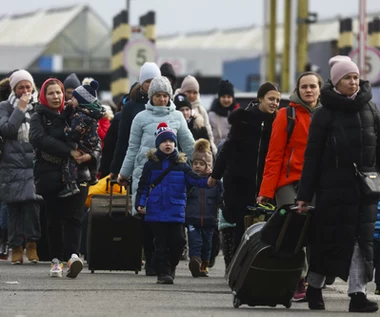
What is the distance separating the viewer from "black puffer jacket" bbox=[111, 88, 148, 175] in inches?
608

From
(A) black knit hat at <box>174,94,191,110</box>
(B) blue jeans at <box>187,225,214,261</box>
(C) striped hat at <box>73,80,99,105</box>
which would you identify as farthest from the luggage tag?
(A) black knit hat at <box>174,94,191,110</box>

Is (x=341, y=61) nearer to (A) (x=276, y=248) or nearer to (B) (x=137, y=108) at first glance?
(A) (x=276, y=248)

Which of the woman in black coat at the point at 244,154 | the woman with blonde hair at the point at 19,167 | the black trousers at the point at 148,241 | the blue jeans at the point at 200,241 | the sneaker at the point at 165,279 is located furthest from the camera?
the woman with blonde hair at the point at 19,167

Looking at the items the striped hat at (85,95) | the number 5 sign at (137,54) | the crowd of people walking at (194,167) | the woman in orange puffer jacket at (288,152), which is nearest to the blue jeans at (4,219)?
the crowd of people walking at (194,167)

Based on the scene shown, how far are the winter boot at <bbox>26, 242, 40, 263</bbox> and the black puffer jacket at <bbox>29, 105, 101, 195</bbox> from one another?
224 centimetres

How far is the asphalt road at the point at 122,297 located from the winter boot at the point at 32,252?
1036 mm

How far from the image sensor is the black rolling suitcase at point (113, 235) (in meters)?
15.2

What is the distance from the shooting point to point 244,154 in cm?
1405

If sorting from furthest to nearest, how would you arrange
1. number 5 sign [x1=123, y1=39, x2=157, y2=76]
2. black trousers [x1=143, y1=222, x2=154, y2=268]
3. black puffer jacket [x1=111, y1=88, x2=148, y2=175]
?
number 5 sign [x1=123, y1=39, x2=157, y2=76]
black puffer jacket [x1=111, y1=88, x2=148, y2=175]
black trousers [x1=143, y1=222, x2=154, y2=268]

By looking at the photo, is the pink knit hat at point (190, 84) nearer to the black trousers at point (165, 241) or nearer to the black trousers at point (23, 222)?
the black trousers at point (23, 222)

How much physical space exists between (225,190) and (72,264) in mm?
1445

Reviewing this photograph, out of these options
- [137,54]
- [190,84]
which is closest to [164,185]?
[190,84]

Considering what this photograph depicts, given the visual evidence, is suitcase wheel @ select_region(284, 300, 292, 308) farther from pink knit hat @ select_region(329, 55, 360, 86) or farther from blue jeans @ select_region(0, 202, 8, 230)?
blue jeans @ select_region(0, 202, 8, 230)

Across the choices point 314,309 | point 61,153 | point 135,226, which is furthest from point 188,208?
point 314,309
